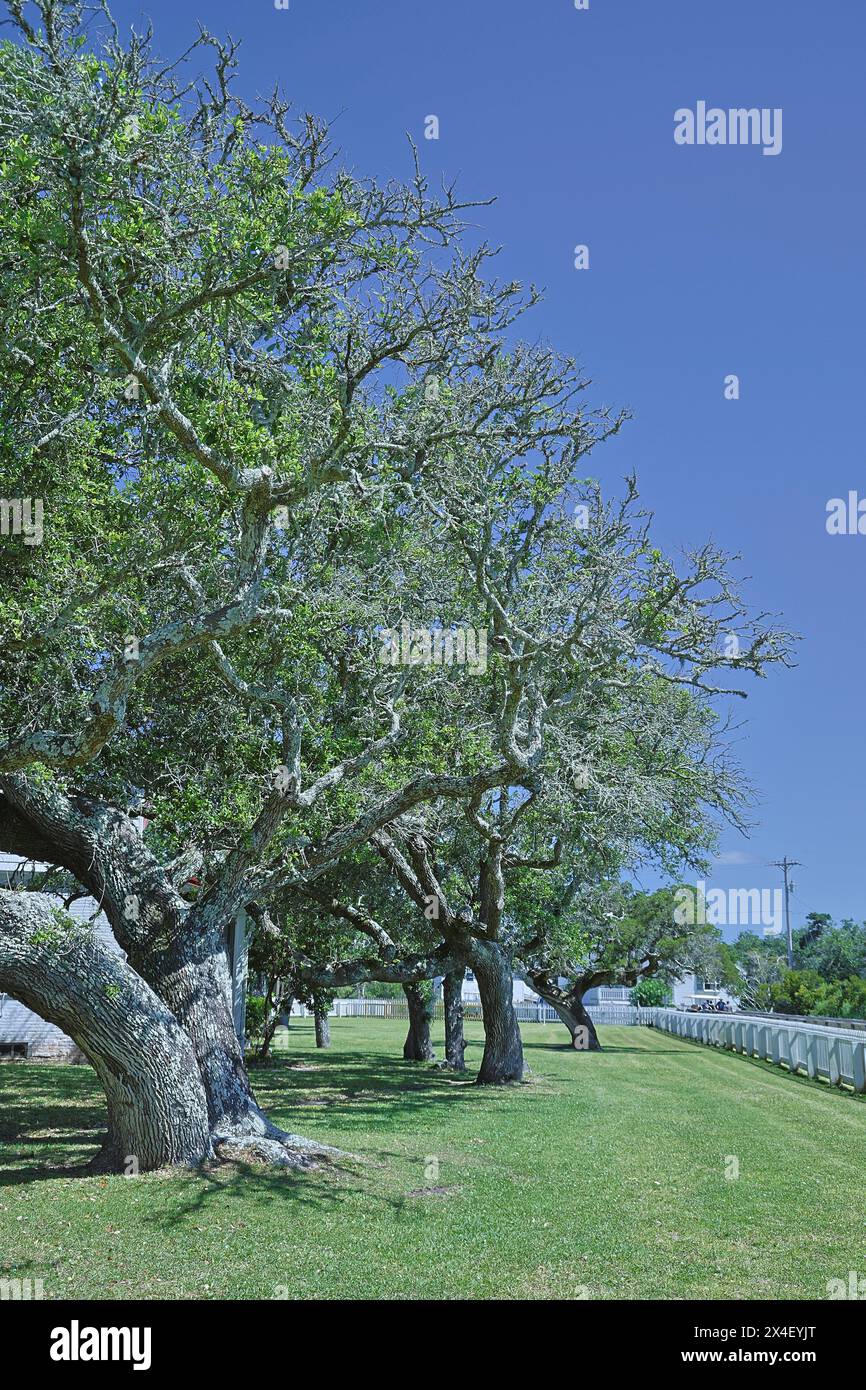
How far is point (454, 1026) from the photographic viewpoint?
28203mm

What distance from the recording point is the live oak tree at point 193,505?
8.47 meters

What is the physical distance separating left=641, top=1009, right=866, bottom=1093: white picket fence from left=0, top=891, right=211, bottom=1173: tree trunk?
15.2 m

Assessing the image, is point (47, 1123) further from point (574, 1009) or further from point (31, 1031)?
point (574, 1009)

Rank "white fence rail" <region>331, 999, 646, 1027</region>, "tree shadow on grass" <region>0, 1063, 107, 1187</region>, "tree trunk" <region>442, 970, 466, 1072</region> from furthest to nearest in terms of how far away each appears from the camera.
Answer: "white fence rail" <region>331, 999, 646, 1027</region> → "tree trunk" <region>442, 970, 466, 1072</region> → "tree shadow on grass" <region>0, 1063, 107, 1187</region>

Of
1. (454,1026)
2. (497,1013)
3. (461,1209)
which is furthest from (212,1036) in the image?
(454,1026)

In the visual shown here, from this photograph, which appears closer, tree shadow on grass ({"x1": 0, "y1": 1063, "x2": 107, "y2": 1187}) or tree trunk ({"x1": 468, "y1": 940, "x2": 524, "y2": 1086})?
tree shadow on grass ({"x1": 0, "y1": 1063, "x2": 107, "y2": 1187})

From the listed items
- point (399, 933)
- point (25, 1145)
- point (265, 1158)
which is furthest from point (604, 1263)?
point (399, 933)

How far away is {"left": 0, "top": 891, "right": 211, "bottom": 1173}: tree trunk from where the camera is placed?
9.98 meters

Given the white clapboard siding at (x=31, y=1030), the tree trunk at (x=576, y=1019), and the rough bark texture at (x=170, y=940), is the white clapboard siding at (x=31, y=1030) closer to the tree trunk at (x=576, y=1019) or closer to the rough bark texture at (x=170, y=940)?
the rough bark texture at (x=170, y=940)

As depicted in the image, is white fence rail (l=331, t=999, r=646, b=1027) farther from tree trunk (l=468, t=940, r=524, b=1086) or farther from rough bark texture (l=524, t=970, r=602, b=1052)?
tree trunk (l=468, t=940, r=524, b=1086)

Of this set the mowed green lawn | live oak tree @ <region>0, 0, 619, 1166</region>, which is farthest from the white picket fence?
live oak tree @ <region>0, 0, 619, 1166</region>

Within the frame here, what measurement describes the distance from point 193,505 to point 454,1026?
67.0ft

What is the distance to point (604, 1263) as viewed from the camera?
8086 mm
